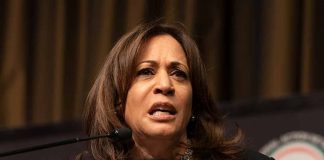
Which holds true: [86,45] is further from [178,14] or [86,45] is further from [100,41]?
[178,14]

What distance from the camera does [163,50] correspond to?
4.66 feet

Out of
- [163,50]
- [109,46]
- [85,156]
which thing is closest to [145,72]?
[163,50]

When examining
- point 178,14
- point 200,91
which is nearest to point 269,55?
point 178,14

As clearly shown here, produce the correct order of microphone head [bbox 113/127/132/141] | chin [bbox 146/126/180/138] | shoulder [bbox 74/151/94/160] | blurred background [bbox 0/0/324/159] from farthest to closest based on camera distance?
blurred background [bbox 0/0/324/159] → shoulder [bbox 74/151/94/160] → chin [bbox 146/126/180/138] → microphone head [bbox 113/127/132/141]

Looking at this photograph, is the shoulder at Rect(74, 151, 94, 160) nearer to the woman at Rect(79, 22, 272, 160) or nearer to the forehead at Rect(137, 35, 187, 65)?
the woman at Rect(79, 22, 272, 160)

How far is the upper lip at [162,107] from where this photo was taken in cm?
134

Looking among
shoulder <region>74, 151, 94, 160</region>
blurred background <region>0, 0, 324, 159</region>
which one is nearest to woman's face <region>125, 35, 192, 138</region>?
shoulder <region>74, 151, 94, 160</region>

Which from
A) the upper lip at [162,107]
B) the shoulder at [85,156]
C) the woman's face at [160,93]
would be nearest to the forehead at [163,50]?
the woman's face at [160,93]

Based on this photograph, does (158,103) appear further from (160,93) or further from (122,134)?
(122,134)

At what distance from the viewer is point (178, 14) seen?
7.59 feet

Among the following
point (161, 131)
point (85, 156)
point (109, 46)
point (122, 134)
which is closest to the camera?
point (122, 134)

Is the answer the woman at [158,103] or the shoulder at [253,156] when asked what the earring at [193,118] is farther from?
the shoulder at [253,156]

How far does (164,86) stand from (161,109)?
46 mm

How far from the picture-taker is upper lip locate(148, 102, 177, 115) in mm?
1340
